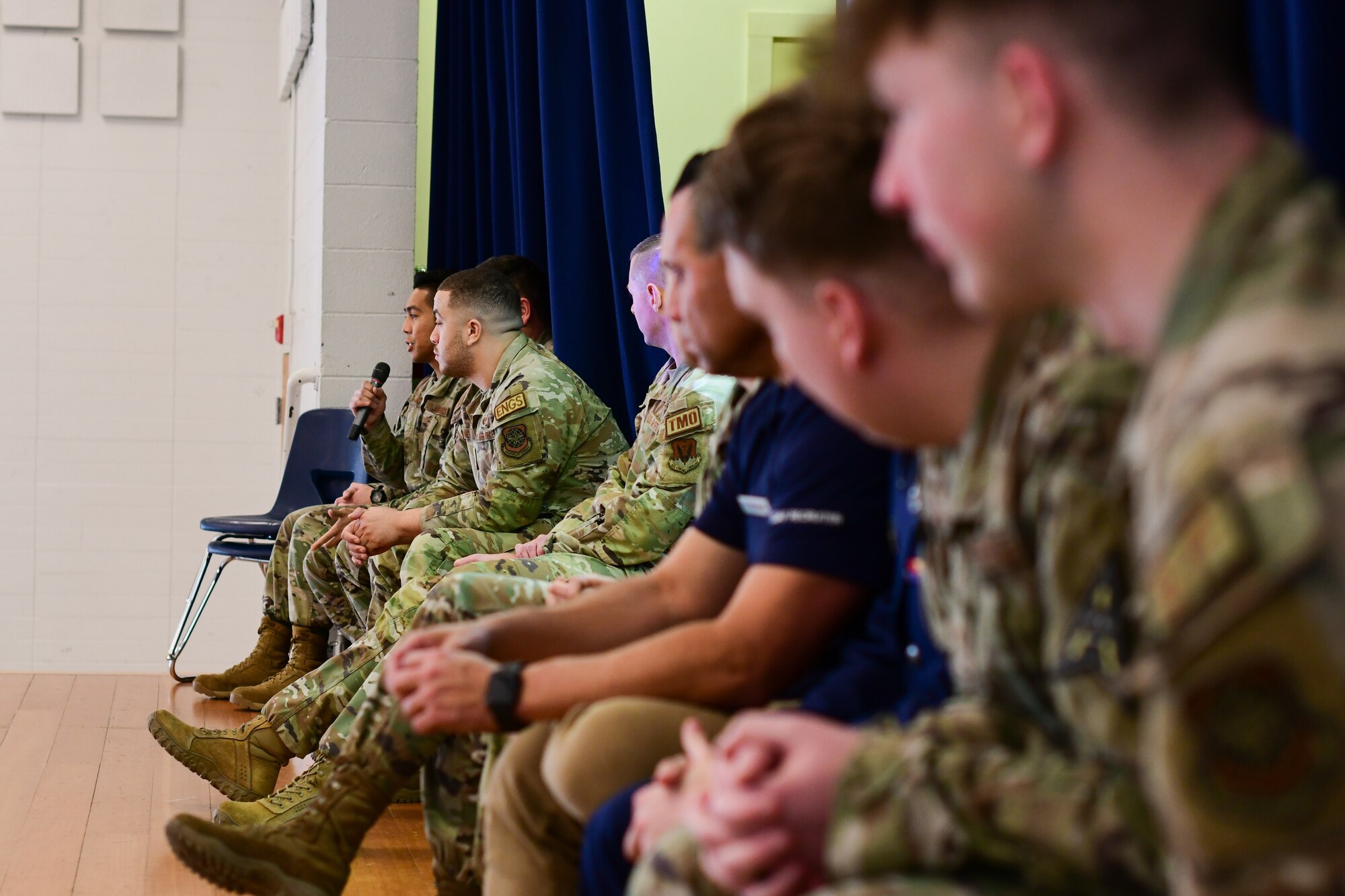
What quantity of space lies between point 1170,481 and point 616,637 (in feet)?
3.47

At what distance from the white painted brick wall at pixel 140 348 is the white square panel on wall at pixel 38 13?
0.08 meters

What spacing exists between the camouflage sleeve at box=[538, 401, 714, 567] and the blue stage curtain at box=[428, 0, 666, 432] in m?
0.65

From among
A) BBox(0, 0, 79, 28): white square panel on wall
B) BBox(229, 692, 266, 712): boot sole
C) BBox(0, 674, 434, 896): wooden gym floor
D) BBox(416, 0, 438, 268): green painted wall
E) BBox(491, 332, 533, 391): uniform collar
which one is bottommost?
BBox(229, 692, 266, 712): boot sole

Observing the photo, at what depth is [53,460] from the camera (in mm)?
6008

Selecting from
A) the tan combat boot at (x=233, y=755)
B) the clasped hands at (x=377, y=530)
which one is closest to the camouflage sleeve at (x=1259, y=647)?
the tan combat boot at (x=233, y=755)

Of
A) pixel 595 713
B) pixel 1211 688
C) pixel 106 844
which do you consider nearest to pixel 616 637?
pixel 595 713

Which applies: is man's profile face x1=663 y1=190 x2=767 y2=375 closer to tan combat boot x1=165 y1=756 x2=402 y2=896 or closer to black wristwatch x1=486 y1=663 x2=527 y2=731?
black wristwatch x1=486 y1=663 x2=527 y2=731

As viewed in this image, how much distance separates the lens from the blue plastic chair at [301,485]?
14.6ft

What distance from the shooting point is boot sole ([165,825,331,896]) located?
1.69m

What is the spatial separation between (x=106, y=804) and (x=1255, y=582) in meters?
2.71

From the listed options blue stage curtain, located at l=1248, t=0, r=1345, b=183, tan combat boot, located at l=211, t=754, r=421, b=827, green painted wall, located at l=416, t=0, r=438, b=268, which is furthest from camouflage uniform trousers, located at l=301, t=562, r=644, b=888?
green painted wall, located at l=416, t=0, r=438, b=268

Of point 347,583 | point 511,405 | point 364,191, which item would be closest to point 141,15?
point 364,191

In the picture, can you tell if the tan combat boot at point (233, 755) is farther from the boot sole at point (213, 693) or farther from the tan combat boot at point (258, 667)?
the boot sole at point (213, 693)

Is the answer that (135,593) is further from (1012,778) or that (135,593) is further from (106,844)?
(1012,778)
